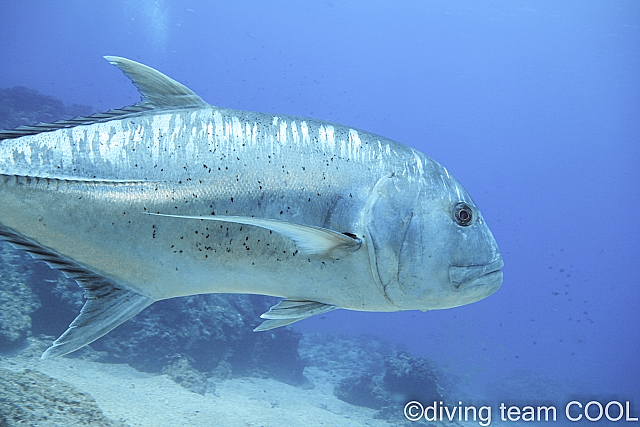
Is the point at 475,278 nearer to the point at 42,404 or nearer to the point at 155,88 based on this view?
the point at 155,88

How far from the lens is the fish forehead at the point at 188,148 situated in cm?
147

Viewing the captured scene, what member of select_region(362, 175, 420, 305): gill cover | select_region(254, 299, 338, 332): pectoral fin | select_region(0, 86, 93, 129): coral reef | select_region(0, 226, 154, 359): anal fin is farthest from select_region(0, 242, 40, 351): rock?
select_region(362, 175, 420, 305): gill cover

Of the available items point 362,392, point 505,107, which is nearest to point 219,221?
point 362,392

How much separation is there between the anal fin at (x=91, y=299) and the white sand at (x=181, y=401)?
4000mm

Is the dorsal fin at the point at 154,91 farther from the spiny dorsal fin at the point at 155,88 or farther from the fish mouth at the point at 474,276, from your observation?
the fish mouth at the point at 474,276

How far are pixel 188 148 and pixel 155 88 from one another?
412 millimetres

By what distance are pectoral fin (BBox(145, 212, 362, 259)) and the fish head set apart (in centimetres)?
11

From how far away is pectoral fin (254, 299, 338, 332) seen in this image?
147 cm

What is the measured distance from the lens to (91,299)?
1513 millimetres

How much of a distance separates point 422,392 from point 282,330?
4.48m

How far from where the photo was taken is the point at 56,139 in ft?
4.91

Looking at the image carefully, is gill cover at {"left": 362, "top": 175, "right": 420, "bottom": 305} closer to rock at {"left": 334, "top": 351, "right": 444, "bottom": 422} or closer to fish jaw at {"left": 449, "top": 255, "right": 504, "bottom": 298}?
fish jaw at {"left": 449, "top": 255, "right": 504, "bottom": 298}

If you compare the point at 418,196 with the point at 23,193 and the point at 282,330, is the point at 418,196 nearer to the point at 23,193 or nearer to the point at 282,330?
the point at 23,193

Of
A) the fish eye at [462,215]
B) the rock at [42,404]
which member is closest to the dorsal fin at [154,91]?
the fish eye at [462,215]
